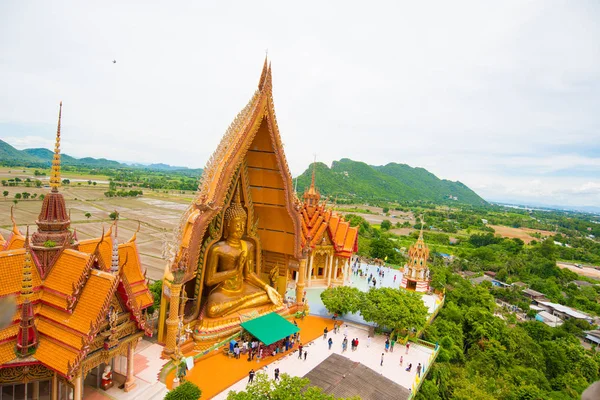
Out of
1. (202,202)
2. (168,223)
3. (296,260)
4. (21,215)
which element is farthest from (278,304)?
(21,215)

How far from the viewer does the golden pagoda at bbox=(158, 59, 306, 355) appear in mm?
15008

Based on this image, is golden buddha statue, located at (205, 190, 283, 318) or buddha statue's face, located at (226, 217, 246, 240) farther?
buddha statue's face, located at (226, 217, 246, 240)

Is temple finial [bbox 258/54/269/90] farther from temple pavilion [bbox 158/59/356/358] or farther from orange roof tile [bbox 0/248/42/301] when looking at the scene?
orange roof tile [bbox 0/248/42/301]

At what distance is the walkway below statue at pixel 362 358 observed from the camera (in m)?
15.5

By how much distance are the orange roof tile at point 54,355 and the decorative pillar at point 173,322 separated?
15.9 ft

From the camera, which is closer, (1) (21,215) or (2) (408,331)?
(2) (408,331)

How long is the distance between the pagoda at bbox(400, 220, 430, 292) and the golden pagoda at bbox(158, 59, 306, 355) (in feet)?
42.3

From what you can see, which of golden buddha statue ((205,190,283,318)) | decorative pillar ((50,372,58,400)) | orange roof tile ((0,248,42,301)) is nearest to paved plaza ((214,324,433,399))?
golden buddha statue ((205,190,283,318))

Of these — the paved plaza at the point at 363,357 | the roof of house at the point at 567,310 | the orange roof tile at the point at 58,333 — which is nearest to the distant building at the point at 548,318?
the roof of house at the point at 567,310

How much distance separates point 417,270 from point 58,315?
26.2m

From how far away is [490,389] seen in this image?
17.9 metres

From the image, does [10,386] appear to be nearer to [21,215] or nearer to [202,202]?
[202,202]

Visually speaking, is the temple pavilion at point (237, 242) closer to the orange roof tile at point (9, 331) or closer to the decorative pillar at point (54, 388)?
the decorative pillar at point (54, 388)

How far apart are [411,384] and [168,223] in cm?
6123
